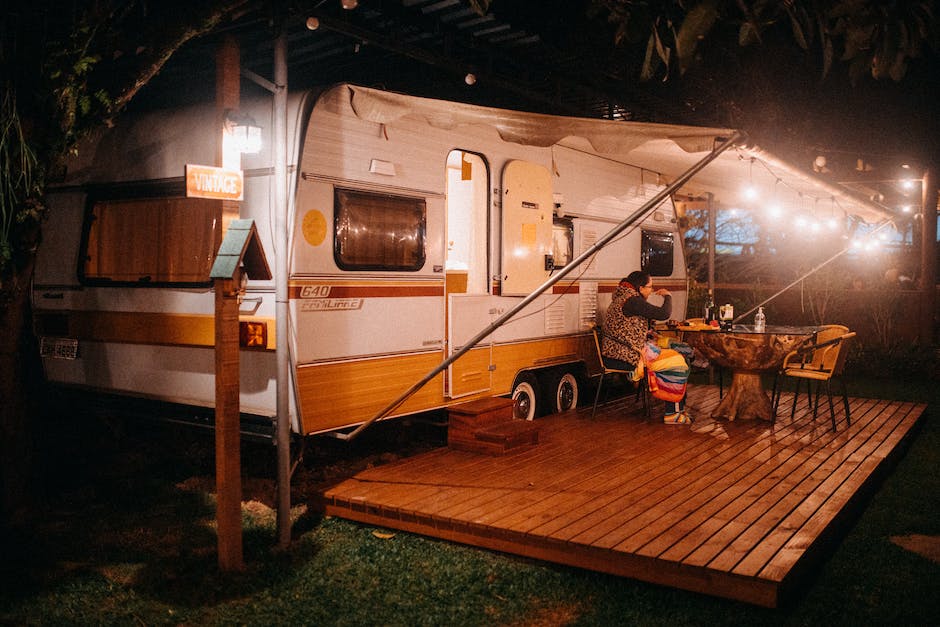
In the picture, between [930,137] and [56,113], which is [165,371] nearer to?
[56,113]

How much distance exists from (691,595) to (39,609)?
10.4ft

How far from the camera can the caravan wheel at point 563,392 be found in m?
7.96

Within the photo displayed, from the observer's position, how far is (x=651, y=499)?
498 cm

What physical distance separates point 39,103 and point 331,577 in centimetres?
306

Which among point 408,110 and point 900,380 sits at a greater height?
point 408,110

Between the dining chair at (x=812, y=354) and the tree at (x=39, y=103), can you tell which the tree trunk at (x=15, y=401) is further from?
the dining chair at (x=812, y=354)

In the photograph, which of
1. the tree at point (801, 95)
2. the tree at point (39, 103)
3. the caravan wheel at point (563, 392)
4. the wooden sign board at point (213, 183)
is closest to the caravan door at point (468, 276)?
the caravan wheel at point (563, 392)

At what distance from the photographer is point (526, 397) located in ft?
25.3

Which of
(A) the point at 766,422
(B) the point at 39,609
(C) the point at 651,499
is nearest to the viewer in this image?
(B) the point at 39,609

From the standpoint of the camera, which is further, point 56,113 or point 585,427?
point 585,427

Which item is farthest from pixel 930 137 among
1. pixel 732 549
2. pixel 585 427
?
pixel 732 549

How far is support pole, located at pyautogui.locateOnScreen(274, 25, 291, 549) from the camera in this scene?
4.52m

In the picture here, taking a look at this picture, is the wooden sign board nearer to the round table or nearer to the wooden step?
the wooden step

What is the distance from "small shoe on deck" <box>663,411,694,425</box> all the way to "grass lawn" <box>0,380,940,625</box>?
1.78 meters
